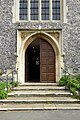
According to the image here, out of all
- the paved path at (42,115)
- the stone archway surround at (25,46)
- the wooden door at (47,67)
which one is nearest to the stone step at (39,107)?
the paved path at (42,115)

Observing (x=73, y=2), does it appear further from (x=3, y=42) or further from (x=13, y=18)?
(x=3, y=42)

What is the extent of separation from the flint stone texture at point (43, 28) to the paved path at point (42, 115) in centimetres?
650

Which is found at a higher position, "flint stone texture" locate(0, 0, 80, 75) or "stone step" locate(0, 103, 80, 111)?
"flint stone texture" locate(0, 0, 80, 75)

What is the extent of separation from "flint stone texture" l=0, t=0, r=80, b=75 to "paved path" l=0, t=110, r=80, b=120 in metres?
6.50

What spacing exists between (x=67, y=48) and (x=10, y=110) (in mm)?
7089

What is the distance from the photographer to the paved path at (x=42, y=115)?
23.6 feet

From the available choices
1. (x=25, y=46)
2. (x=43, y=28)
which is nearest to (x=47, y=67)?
(x=25, y=46)

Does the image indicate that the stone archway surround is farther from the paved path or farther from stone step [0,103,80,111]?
the paved path

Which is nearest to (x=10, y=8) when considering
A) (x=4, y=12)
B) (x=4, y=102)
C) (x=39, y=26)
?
(x=4, y=12)

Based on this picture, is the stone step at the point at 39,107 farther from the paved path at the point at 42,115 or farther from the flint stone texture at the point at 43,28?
the flint stone texture at the point at 43,28

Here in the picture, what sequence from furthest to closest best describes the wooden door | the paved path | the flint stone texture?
the wooden door, the flint stone texture, the paved path

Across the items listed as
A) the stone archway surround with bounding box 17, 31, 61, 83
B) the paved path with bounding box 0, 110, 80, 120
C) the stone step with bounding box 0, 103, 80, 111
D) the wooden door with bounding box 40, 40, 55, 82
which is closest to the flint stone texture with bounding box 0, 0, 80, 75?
the stone archway surround with bounding box 17, 31, 61, 83

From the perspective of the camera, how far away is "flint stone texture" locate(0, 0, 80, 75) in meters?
14.3

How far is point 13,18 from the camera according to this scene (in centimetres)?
1457
